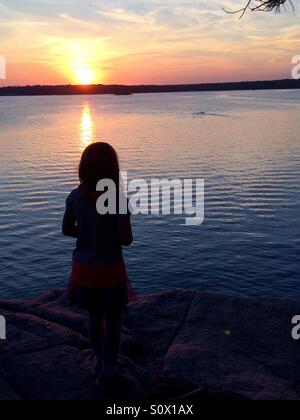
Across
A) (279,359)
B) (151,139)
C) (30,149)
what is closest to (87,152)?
(279,359)

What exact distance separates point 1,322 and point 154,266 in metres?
7.33

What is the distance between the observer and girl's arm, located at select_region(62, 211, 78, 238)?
4770mm

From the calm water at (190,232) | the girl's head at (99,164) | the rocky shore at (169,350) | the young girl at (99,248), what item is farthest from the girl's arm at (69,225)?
the calm water at (190,232)

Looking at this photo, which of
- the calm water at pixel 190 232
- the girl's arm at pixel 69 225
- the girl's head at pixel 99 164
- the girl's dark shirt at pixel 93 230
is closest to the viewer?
the girl's head at pixel 99 164

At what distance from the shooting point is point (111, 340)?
4.95 meters

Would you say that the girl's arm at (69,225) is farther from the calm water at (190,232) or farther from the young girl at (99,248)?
the calm water at (190,232)

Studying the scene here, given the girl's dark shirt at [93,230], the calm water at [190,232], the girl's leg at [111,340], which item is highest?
the girl's dark shirt at [93,230]

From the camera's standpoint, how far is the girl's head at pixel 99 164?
451 cm

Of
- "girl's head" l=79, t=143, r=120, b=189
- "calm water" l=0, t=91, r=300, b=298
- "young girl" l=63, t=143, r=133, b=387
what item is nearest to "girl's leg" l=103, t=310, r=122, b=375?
"young girl" l=63, t=143, r=133, b=387

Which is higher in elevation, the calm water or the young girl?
the young girl

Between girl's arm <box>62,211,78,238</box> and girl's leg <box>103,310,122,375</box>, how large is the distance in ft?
2.97

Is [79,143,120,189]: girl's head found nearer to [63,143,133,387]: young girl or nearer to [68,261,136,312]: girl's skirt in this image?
[63,143,133,387]: young girl

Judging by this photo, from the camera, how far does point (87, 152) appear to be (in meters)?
4.56

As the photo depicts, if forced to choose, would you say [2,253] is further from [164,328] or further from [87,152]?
[87,152]
